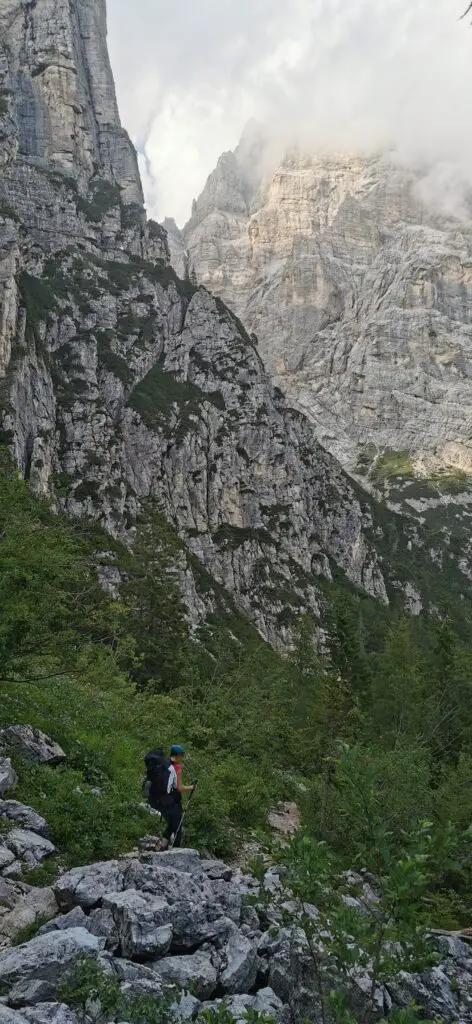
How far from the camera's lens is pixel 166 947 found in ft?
24.3

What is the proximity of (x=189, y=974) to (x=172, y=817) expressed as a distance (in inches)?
165

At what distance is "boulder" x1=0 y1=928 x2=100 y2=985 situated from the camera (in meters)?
6.47

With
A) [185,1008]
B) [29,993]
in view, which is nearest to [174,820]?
[185,1008]

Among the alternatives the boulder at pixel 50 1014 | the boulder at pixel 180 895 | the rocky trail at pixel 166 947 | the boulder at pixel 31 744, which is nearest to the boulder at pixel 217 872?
the rocky trail at pixel 166 947

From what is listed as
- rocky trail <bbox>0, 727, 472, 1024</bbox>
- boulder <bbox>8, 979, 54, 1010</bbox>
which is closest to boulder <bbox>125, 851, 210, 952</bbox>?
rocky trail <bbox>0, 727, 472, 1024</bbox>

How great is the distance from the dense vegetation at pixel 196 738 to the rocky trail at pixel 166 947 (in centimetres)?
106

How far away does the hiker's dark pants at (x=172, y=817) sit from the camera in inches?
443

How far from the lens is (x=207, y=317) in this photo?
13775cm

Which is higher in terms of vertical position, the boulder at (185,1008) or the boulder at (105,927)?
the boulder at (105,927)

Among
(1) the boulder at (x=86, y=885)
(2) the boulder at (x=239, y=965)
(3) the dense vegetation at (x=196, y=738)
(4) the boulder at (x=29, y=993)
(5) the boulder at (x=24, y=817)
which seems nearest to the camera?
(4) the boulder at (x=29, y=993)

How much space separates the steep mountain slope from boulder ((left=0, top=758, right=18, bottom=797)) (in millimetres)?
66521

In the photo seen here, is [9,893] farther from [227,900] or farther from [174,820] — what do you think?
[174,820]

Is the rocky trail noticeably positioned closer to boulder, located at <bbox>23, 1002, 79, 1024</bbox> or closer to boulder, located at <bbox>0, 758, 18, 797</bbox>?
boulder, located at <bbox>23, 1002, 79, 1024</bbox>

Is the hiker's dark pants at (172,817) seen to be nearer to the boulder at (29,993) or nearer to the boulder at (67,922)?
the boulder at (67,922)
